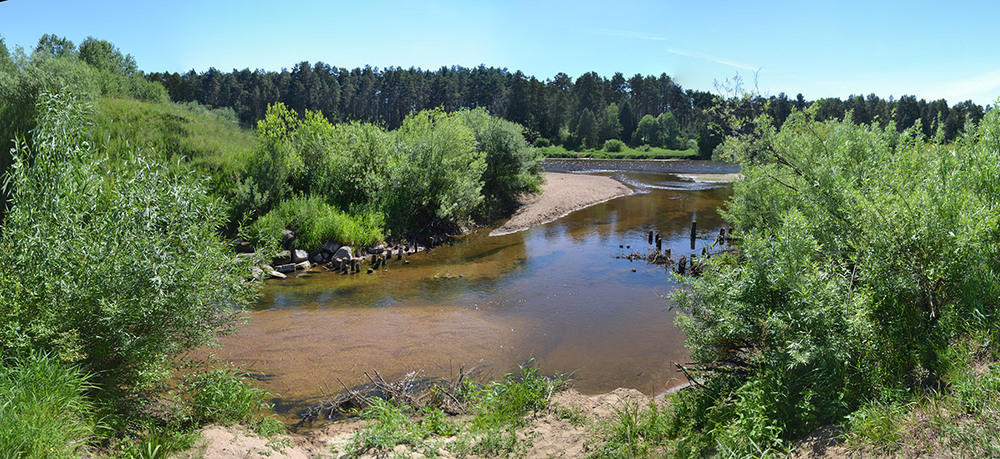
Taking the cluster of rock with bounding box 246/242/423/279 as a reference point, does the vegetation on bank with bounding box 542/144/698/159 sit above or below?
above

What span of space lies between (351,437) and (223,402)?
188cm

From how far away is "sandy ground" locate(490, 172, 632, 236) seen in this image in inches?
1226

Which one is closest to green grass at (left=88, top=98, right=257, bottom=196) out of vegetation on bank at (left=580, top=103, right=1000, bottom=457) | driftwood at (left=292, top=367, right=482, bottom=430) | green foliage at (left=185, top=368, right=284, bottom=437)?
driftwood at (left=292, top=367, right=482, bottom=430)

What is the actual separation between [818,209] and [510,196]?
2801 centimetres

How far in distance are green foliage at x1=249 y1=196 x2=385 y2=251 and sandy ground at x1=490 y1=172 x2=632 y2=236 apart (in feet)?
24.7

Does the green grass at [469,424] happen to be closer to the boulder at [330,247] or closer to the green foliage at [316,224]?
the boulder at [330,247]

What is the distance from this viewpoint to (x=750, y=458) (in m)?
5.56

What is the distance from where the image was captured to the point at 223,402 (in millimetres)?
7473

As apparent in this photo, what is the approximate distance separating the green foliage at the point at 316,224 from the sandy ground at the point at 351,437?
567 inches

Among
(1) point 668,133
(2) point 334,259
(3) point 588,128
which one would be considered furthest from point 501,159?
(1) point 668,133

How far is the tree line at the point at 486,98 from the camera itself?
96.6m

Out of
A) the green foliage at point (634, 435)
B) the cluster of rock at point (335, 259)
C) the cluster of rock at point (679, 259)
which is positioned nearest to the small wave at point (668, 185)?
the cluster of rock at point (679, 259)

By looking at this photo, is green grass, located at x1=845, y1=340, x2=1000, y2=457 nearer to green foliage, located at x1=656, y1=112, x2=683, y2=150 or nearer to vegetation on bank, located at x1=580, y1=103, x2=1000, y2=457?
vegetation on bank, located at x1=580, y1=103, x2=1000, y2=457

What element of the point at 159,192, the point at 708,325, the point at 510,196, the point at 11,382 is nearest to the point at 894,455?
the point at 708,325
